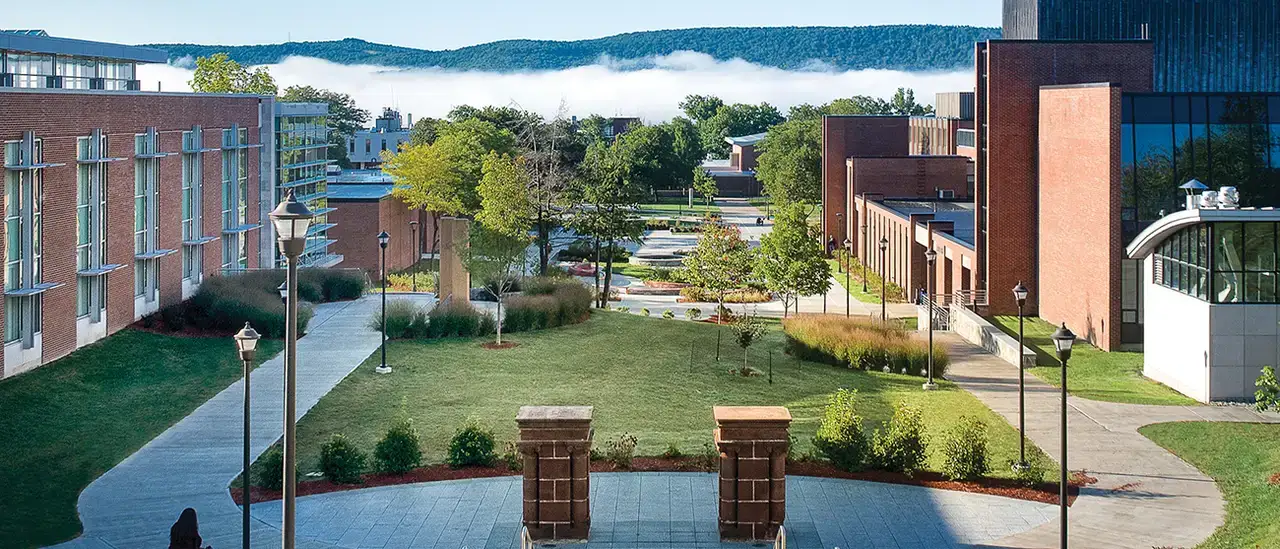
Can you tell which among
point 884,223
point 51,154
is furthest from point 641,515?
point 884,223

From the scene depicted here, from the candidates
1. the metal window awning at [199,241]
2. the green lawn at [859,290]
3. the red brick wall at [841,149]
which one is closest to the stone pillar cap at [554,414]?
the metal window awning at [199,241]

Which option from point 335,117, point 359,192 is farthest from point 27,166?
point 335,117

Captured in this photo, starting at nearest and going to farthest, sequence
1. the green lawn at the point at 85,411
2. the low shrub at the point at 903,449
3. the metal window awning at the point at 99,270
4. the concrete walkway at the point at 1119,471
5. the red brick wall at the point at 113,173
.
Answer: the concrete walkway at the point at 1119,471 → the green lawn at the point at 85,411 → the low shrub at the point at 903,449 → the red brick wall at the point at 113,173 → the metal window awning at the point at 99,270

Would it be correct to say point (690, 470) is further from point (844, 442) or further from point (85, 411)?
point (85, 411)

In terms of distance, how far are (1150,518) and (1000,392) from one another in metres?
15.3

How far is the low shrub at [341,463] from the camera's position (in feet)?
75.8

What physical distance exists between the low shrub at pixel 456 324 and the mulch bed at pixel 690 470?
1800 centimetres

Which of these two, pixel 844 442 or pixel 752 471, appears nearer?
pixel 752 471

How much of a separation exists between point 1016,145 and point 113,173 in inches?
1348

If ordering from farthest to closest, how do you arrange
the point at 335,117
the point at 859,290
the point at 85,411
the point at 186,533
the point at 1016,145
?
the point at 335,117
the point at 859,290
the point at 1016,145
the point at 85,411
the point at 186,533

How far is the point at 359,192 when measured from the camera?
80062 mm

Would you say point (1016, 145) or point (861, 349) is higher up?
point (1016, 145)

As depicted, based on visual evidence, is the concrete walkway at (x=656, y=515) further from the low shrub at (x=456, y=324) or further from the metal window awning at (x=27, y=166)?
the low shrub at (x=456, y=324)

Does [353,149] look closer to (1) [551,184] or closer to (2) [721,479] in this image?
(1) [551,184]
